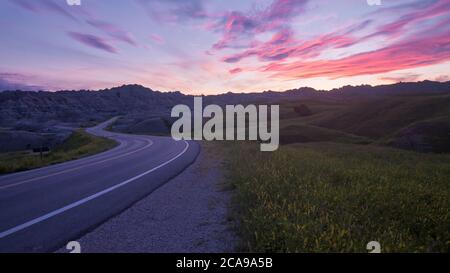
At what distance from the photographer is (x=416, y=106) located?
5562cm

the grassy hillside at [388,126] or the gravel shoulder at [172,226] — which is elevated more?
the grassy hillside at [388,126]

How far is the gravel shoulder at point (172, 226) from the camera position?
6.11 meters

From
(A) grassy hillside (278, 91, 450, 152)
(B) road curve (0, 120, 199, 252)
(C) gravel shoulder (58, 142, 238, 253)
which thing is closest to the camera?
(C) gravel shoulder (58, 142, 238, 253)

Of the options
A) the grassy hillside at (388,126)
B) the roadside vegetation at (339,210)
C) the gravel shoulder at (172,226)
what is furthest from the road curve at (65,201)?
the grassy hillside at (388,126)

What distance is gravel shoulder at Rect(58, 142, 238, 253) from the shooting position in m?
6.11

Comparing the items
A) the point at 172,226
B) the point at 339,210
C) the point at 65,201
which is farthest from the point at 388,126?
the point at 172,226

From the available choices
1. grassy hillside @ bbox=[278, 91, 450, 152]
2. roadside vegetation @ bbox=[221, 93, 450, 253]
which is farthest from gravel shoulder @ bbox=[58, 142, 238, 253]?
grassy hillside @ bbox=[278, 91, 450, 152]

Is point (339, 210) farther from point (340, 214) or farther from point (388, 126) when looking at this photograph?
point (388, 126)

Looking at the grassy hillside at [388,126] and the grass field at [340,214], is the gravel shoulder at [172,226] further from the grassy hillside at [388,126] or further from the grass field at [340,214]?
the grassy hillside at [388,126]

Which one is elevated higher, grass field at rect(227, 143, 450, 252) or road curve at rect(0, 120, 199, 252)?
grass field at rect(227, 143, 450, 252)

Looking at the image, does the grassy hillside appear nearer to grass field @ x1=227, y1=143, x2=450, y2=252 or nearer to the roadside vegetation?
the roadside vegetation

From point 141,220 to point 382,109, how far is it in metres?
60.4

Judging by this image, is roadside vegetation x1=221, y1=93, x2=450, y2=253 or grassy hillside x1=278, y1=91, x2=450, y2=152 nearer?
roadside vegetation x1=221, y1=93, x2=450, y2=253
